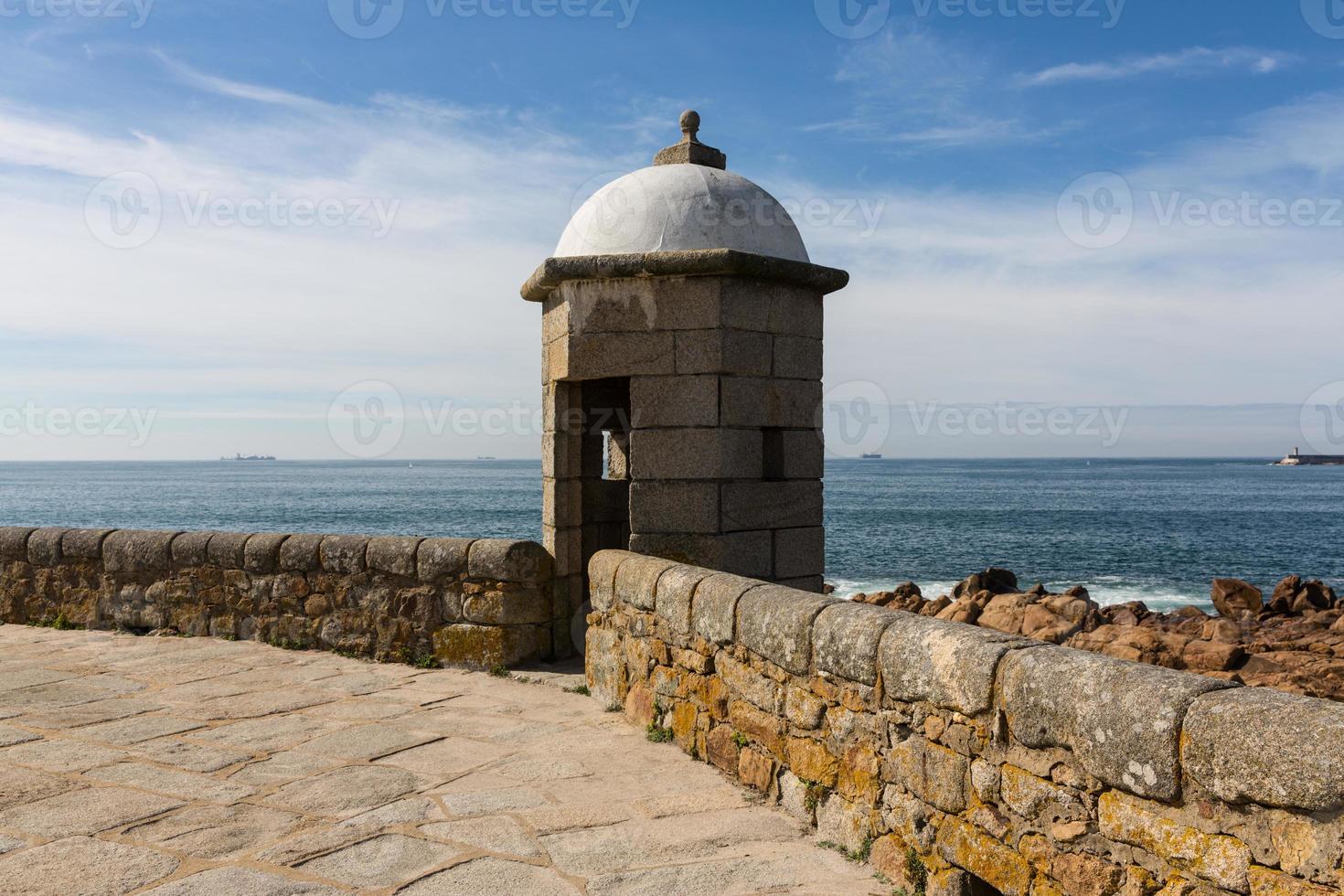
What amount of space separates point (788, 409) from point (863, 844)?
3.31 meters

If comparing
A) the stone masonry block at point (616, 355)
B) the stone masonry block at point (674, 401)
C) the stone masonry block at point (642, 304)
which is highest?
the stone masonry block at point (642, 304)

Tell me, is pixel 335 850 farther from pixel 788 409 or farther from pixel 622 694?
pixel 788 409

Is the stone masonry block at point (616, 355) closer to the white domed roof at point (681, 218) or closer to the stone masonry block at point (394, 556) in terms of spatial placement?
the white domed roof at point (681, 218)

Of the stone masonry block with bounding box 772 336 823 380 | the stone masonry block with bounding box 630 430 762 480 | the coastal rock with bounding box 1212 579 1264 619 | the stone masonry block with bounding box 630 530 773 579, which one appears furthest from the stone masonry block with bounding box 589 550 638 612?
the coastal rock with bounding box 1212 579 1264 619

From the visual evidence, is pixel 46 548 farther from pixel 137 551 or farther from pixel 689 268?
pixel 689 268

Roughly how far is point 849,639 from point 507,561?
334 centimetres

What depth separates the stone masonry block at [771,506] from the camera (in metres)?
5.95

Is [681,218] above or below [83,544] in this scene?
above

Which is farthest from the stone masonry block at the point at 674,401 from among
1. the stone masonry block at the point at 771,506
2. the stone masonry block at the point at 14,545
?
the stone masonry block at the point at 14,545

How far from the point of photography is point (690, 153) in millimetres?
6551

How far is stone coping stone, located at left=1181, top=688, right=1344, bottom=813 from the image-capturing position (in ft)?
6.39

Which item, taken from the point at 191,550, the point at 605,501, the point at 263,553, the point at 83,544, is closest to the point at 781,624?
the point at 605,501

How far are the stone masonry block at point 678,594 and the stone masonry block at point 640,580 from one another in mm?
61

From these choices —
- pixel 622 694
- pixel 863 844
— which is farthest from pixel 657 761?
pixel 863 844
